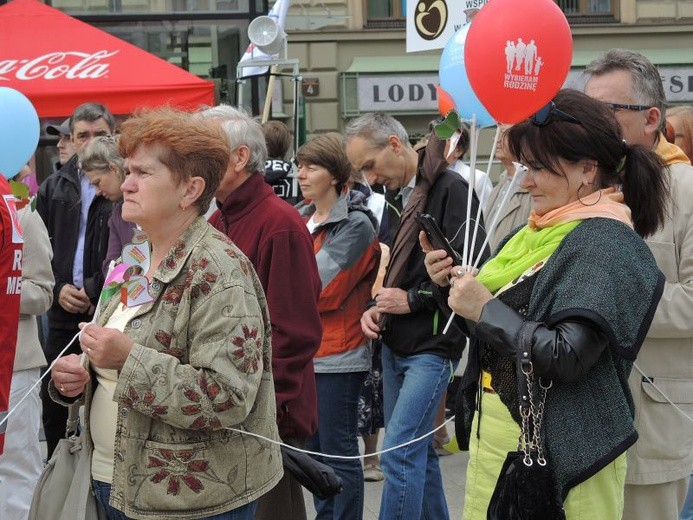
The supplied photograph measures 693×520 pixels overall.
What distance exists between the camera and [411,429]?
454cm

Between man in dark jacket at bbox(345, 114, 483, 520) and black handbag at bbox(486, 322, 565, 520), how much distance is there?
5.72 ft

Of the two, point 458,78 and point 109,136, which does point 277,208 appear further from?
point 109,136

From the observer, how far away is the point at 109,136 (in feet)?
20.5

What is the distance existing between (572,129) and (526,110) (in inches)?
7.3

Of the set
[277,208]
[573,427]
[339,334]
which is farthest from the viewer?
[339,334]

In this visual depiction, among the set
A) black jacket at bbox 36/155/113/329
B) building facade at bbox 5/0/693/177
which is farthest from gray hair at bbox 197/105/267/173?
building facade at bbox 5/0/693/177

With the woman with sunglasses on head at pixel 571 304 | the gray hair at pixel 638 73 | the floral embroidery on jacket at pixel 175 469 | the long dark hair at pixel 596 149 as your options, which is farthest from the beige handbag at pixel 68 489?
the gray hair at pixel 638 73

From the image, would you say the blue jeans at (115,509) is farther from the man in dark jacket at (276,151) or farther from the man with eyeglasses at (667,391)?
the man in dark jacket at (276,151)

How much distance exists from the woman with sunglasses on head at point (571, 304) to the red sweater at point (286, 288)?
3.16 ft

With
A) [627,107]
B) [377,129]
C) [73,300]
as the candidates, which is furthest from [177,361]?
[73,300]

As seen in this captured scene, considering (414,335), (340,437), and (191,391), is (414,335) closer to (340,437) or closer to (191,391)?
(340,437)

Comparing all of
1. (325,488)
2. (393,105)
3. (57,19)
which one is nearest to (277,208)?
(325,488)

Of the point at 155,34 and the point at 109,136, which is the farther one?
the point at 155,34

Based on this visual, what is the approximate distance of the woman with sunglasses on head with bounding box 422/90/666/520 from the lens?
8.77 feet
